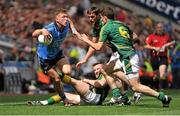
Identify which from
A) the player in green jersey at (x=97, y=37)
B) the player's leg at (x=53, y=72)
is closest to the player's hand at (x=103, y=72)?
the player in green jersey at (x=97, y=37)

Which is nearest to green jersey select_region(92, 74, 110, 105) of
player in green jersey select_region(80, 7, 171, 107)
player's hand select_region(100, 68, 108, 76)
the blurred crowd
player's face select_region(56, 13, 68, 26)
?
player's hand select_region(100, 68, 108, 76)

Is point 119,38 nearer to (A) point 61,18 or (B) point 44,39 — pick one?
(A) point 61,18

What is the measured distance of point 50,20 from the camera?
30859 millimetres

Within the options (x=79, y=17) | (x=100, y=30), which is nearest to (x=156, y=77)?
(x=79, y=17)

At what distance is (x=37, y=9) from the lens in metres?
31.7

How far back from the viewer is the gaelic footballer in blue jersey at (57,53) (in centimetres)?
1716

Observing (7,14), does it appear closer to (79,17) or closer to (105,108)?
(79,17)

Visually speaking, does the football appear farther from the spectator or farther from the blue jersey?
the spectator

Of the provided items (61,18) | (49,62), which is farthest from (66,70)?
(61,18)

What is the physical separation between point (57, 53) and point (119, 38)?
160cm

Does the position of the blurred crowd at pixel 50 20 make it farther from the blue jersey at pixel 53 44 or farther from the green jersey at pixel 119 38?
the green jersey at pixel 119 38

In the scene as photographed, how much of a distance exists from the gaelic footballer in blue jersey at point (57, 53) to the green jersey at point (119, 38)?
0.89 m

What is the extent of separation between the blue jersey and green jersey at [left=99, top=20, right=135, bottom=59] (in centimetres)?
114

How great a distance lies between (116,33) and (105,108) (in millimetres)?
1665
